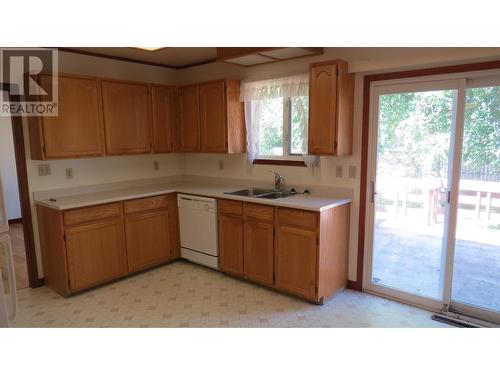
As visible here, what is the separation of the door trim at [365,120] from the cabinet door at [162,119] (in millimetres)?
2325

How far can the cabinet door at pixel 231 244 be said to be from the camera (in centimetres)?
345

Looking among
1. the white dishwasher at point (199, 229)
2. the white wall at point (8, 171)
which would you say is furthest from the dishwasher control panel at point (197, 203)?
the white wall at point (8, 171)

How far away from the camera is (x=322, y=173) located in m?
3.39

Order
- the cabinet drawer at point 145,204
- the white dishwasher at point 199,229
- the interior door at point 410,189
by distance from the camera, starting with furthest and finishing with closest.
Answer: the white dishwasher at point 199,229
the cabinet drawer at point 145,204
the interior door at point 410,189

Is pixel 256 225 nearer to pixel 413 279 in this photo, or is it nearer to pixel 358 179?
pixel 358 179

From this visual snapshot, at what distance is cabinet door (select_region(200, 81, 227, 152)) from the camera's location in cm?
380

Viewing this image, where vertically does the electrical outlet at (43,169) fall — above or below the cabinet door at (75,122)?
below

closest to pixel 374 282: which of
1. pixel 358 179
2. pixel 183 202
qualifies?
pixel 358 179

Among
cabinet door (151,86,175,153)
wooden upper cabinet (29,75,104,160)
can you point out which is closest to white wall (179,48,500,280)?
cabinet door (151,86,175,153)

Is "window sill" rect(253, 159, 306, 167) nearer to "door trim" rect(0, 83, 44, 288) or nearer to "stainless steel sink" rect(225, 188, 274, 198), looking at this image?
"stainless steel sink" rect(225, 188, 274, 198)

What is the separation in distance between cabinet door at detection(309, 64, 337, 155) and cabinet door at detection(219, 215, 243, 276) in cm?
110

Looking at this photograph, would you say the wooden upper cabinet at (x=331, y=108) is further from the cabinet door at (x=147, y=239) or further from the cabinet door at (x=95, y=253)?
the cabinet door at (x=95, y=253)

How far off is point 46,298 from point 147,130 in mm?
2022

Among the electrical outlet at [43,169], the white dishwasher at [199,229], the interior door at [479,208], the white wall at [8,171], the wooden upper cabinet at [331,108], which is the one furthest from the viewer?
the white wall at [8,171]
